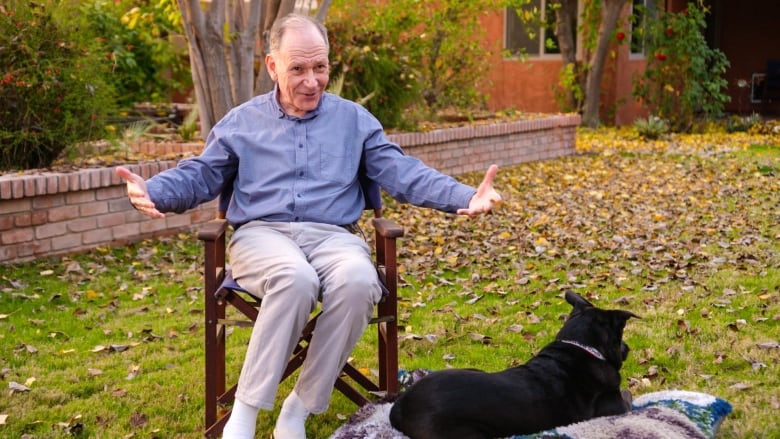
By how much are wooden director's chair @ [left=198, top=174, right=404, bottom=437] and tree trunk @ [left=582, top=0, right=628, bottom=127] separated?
38.5 feet

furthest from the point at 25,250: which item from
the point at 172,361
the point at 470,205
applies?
the point at 470,205

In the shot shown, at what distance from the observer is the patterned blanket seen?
3.29 metres

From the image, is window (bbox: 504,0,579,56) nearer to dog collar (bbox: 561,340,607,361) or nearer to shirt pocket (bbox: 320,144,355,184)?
shirt pocket (bbox: 320,144,355,184)

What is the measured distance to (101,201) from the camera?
6.79 meters

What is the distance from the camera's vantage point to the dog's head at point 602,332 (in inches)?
135

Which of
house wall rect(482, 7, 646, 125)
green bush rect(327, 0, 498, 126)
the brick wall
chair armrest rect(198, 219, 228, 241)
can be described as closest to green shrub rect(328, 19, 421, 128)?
green bush rect(327, 0, 498, 126)

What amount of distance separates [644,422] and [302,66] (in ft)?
6.31

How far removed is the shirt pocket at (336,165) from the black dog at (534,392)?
0.97 meters

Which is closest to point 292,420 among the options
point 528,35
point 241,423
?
point 241,423

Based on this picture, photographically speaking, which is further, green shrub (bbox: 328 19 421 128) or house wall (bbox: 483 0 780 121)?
house wall (bbox: 483 0 780 121)

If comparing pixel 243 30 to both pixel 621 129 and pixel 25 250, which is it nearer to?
pixel 25 250

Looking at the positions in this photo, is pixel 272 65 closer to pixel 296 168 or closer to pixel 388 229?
pixel 296 168

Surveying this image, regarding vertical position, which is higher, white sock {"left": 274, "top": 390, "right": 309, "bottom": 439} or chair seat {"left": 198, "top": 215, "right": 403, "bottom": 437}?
chair seat {"left": 198, "top": 215, "right": 403, "bottom": 437}

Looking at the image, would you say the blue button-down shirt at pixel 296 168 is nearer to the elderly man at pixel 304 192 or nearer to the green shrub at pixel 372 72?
the elderly man at pixel 304 192
